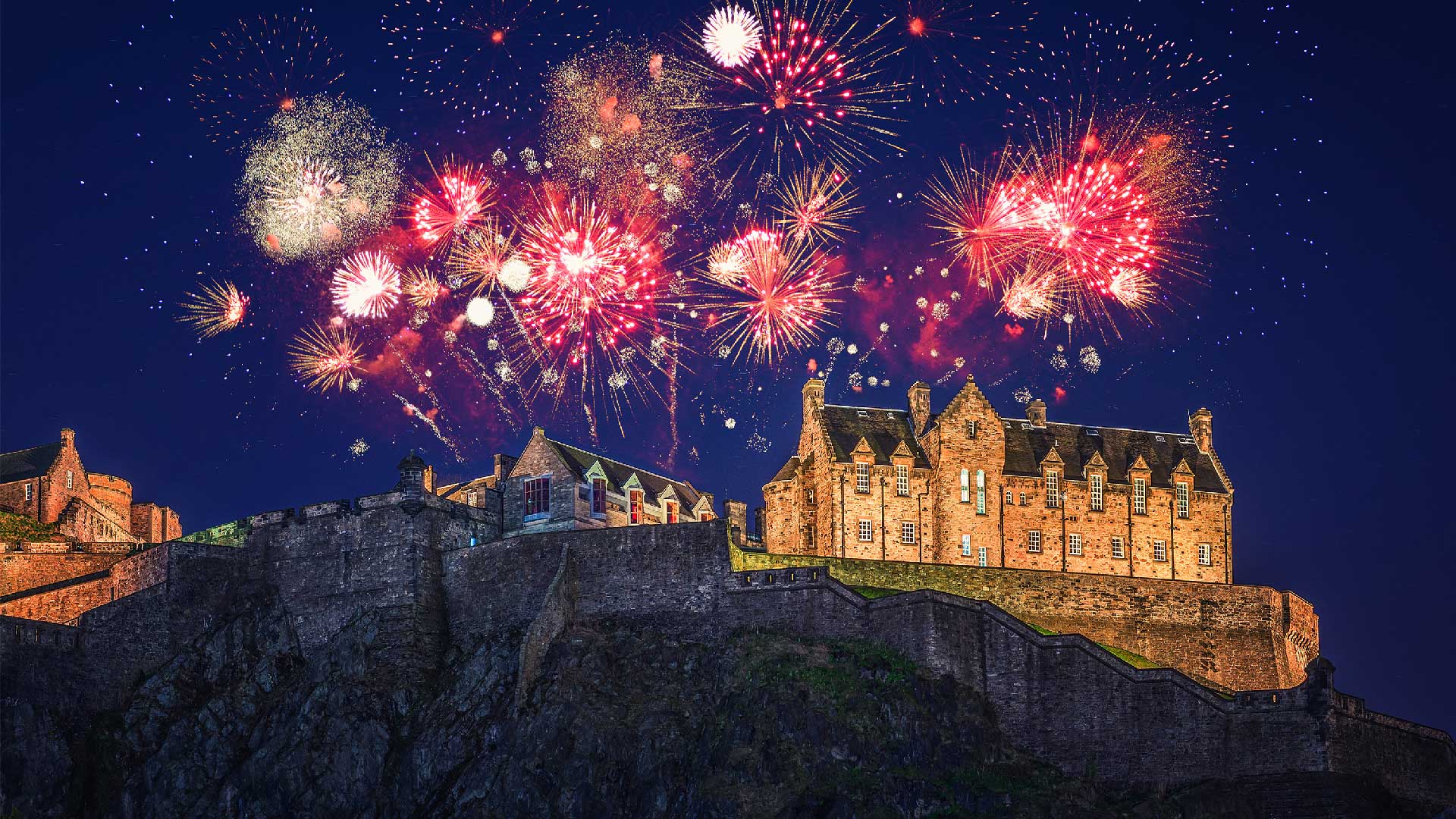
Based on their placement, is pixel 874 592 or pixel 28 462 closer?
pixel 874 592

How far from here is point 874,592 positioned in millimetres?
79312

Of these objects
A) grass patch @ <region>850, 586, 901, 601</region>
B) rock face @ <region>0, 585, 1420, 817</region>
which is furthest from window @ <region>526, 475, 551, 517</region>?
grass patch @ <region>850, 586, 901, 601</region>

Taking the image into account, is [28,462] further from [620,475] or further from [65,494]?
[620,475]

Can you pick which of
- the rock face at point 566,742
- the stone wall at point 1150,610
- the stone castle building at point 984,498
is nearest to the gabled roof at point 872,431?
the stone castle building at point 984,498

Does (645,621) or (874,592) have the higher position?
(874,592)

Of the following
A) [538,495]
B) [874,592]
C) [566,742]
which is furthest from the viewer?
[538,495]

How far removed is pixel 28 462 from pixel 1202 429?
61.9m

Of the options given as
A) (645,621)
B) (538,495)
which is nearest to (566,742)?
(645,621)

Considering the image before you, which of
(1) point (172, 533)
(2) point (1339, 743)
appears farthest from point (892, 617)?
(1) point (172, 533)

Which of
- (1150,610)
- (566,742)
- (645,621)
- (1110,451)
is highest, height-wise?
(1110,451)

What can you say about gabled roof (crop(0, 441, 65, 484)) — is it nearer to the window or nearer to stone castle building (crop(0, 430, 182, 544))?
stone castle building (crop(0, 430, 182, 544))

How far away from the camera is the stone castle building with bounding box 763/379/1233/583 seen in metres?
87.6

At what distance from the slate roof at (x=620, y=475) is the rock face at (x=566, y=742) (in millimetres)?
11951

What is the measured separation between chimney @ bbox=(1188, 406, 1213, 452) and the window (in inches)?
1269
